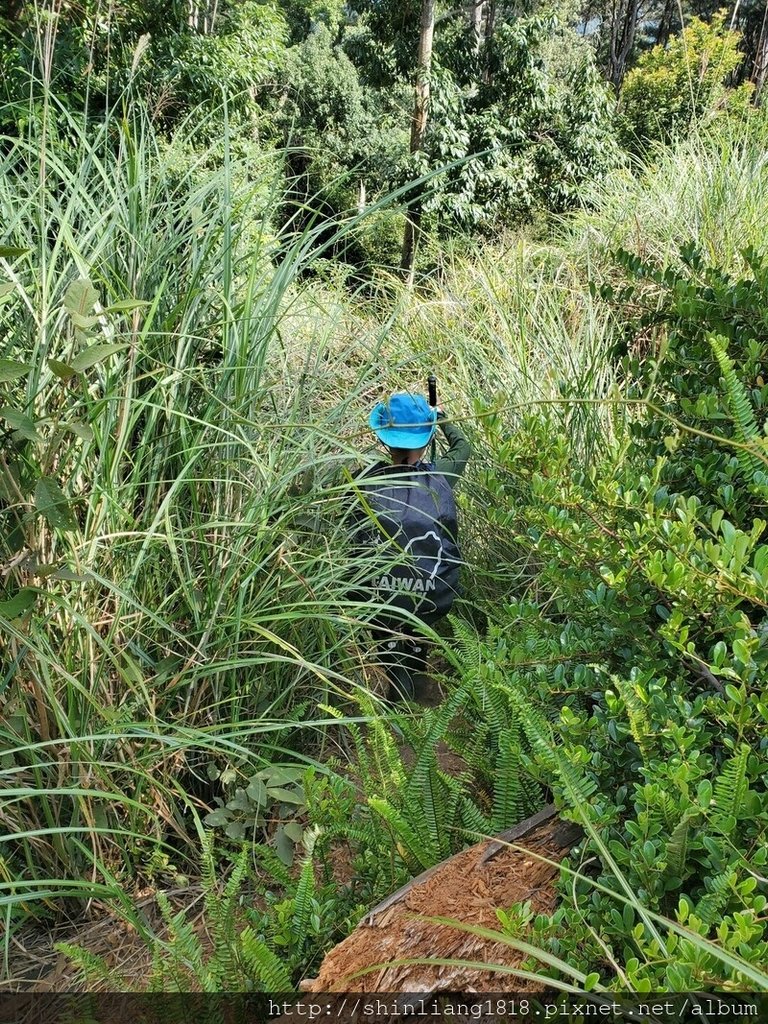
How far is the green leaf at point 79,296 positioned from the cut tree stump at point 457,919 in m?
1.20

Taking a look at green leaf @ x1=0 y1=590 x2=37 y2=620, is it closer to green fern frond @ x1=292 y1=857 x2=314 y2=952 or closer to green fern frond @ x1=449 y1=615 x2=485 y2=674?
green fern frond @ x1=292 y1=857 x2=314 y2=952

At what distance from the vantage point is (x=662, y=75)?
1498 cm

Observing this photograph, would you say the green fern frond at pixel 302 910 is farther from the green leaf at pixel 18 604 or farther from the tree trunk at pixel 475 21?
the tree trunk at pixel 475 21

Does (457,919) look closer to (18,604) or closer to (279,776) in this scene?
(279,776)

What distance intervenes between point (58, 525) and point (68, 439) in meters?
0.42

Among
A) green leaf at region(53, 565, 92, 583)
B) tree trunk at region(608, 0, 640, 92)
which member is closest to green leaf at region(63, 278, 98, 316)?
green leaf at region(53, 565, 92, 583)

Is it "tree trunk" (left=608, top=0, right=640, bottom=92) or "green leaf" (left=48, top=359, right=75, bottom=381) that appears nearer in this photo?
"green leaf" (left=48, top=359, right=75, bottom=381)

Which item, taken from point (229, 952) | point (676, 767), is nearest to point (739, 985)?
point (676, 767)

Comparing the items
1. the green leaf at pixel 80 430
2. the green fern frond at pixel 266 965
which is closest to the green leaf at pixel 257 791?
the green fern frond at pixel 266 965

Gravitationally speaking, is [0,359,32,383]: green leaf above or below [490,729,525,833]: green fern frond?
above

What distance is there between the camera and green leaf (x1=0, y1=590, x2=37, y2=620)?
130 centimetres

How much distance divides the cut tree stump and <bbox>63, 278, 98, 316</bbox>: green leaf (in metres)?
1.20

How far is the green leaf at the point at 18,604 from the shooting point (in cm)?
130

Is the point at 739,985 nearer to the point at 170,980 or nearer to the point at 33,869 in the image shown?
the point at 170,980
